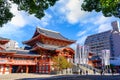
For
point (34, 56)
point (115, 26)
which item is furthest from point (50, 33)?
point (115, 26)

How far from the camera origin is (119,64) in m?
65.9

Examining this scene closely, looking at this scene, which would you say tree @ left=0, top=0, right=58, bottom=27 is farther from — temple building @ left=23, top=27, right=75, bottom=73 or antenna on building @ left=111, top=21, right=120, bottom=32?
antenna on building @ left=111, top=21, right=120, bottom=32

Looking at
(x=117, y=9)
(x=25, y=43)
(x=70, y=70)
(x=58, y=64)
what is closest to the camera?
(x=117, y=9)

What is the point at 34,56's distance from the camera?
45.7 meters

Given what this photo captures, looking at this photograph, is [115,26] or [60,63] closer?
[60,63]

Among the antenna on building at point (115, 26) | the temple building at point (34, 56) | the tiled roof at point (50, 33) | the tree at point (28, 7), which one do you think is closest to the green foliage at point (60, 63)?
the temple building at point (34, 56)

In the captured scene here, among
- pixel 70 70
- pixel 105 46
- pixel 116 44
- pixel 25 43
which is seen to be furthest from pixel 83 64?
pixel 105 46

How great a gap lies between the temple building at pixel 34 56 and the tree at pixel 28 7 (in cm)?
2722

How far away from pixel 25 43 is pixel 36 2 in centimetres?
Result: 4387

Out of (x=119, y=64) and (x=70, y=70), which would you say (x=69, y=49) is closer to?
(x=70, y=70)

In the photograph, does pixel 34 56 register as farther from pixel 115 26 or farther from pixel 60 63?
pixel 115 26

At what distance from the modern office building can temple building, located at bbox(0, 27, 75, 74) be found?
6907cm

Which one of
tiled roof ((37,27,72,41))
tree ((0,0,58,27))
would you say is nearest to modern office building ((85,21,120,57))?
tiled roof ((37,27,72,41))

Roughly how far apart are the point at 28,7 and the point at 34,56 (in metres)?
32.8
